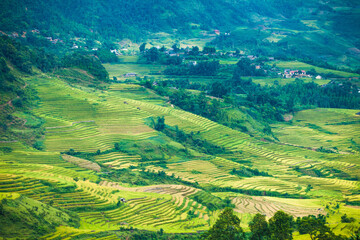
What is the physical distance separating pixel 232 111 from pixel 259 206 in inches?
902

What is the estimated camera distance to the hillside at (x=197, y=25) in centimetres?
7444

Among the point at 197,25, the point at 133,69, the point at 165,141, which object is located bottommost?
the point at 165,141

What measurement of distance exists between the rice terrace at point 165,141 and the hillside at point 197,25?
0.77 metres

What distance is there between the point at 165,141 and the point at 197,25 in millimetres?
78820

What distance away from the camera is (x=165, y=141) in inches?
1507

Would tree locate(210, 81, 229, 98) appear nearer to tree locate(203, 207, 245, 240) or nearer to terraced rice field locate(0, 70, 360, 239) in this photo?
terraced rice field locate(0, 70, 360, 239)

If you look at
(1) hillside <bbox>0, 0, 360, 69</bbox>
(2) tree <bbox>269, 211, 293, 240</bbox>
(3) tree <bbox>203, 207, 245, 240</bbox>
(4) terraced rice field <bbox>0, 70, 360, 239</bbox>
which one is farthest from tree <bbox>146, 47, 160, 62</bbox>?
(2) tree <bbox>269, 211, 293, 240</bbox>

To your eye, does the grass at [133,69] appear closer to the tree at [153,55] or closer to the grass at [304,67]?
the tree at [153,55]

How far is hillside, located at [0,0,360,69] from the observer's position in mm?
74438

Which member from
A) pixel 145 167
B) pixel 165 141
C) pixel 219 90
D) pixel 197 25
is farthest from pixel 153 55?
pixel 145 167

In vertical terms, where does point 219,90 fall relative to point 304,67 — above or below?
below

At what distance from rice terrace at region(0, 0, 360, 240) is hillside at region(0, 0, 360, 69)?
772mm

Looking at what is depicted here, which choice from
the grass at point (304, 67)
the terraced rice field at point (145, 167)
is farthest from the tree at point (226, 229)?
the grass at point (304, 67)

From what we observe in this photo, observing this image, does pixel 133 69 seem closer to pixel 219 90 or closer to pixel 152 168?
pixel 219 90
